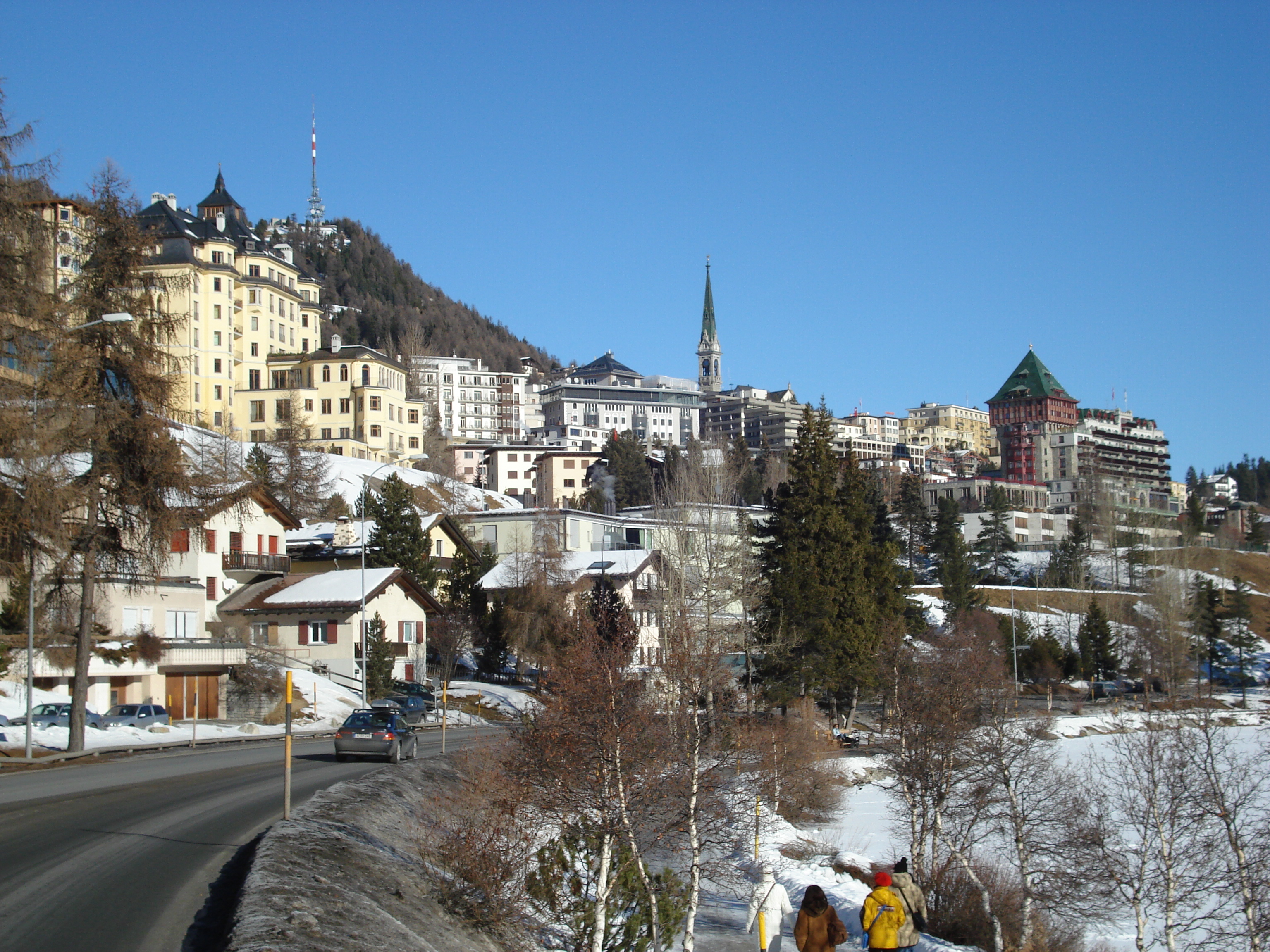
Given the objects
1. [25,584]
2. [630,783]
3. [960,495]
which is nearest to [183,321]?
[25,584]

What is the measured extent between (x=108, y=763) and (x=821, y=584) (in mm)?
31603

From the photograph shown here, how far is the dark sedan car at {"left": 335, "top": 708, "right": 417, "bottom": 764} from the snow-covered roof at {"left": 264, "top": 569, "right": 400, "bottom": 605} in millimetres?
24939

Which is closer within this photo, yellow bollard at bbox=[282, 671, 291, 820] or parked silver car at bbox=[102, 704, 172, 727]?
yellow bollard at bbox=[282, 671, 291, 820]

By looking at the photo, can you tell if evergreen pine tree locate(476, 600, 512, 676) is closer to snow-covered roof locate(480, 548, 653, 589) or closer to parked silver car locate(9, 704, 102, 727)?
snow-covered roof locate(480, 548, 653, 589)

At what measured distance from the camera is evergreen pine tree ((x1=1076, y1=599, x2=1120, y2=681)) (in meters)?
90.6

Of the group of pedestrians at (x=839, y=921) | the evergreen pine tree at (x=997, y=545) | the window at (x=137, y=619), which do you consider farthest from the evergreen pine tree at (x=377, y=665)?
the evergreen pine tree at (x=997, y=545)

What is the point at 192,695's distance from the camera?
48750 mm

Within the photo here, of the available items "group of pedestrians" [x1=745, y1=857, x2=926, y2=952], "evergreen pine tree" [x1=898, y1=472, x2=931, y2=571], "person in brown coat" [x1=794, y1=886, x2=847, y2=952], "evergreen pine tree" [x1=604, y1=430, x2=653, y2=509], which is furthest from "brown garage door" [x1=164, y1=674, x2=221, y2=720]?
"evergreen pine tree" [x1=604, y1=430, x2=653, y2=509]

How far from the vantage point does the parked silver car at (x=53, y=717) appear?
3703 cm

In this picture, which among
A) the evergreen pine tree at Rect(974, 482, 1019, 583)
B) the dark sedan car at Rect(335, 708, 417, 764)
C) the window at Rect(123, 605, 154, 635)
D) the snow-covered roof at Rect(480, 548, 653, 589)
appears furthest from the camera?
the evergreen pine tree at Rect(974, 482, 1019, 583)

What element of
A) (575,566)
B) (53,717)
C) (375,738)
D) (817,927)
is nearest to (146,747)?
(53,717)

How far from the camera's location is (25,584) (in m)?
34.4

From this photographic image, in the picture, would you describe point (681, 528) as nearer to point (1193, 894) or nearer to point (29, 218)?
point (1193, 894)

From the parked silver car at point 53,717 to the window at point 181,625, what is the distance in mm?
10754
